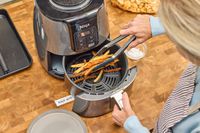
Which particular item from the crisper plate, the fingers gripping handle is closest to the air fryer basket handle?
the fingers gripping handle

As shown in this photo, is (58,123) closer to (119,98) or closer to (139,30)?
(119,98)

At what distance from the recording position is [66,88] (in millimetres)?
1044

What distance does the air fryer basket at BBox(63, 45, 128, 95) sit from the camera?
3.15 ft

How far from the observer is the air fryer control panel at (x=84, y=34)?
92cm

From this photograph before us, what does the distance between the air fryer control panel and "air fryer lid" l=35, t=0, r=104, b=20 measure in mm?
26

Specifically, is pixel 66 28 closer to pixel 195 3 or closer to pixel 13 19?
pixel 13 19

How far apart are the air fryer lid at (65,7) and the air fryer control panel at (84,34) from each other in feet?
0.08

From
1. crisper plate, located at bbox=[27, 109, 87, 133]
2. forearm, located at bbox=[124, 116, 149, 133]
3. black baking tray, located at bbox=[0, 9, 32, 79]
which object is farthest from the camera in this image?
black baking tray, located at bbox=[0, 9, 32, 79]

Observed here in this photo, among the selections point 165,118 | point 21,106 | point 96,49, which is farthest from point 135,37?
point 21,106

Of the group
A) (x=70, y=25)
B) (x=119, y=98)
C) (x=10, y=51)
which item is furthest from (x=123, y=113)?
(x=10, y=51)

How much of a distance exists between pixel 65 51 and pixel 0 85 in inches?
9.2

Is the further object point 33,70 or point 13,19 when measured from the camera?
point 13,19

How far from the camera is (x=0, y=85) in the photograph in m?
1.05

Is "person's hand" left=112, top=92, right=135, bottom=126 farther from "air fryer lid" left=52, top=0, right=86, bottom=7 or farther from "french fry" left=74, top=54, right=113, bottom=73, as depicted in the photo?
"air fryer lid" left=52, top=0, right=86, bottom=7
